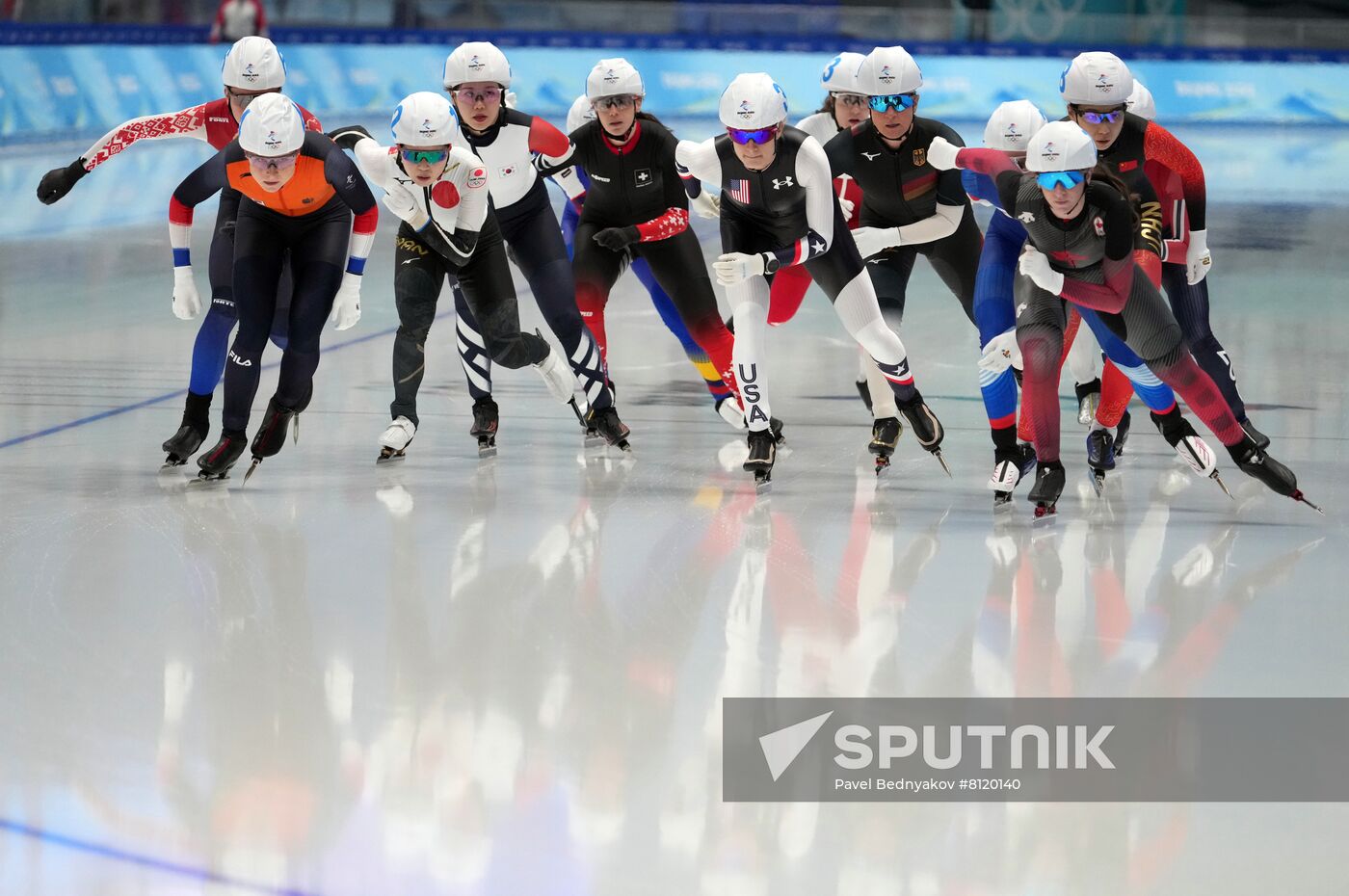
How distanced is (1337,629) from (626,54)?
21269mm

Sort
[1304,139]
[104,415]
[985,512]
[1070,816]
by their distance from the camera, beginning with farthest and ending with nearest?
[1304,139]
[104,415]
[985,512]
[1070,816]

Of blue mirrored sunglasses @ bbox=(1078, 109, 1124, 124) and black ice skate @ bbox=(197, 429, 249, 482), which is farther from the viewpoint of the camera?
black ice skate @ bbox=(197, 429, 249, 482)

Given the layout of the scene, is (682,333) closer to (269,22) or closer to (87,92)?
(87,92)

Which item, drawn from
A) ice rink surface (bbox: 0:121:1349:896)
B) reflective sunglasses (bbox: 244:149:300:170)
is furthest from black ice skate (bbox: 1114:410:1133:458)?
reflective sunglasses (bbox: 244:149:300:170)

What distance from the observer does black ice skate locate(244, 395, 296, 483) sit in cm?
621

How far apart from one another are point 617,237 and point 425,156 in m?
0.90

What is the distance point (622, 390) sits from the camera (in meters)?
8.23

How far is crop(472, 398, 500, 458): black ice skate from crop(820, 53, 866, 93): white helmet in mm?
1936

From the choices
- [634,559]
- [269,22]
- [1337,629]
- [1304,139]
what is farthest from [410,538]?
[269,22]

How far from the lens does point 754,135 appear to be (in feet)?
19.2

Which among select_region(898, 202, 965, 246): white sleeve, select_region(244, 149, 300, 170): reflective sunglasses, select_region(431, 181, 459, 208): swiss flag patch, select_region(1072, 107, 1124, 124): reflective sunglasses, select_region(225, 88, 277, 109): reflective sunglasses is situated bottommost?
select_region(898, 202, 965, 246): white sleeve

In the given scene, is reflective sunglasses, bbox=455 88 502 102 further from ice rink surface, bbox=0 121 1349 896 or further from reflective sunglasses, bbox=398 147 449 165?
ice rink surface, bbox=0 121 1349 896


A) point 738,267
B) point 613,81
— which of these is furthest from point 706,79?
point 738,267

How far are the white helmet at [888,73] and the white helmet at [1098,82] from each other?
2.29 ft
